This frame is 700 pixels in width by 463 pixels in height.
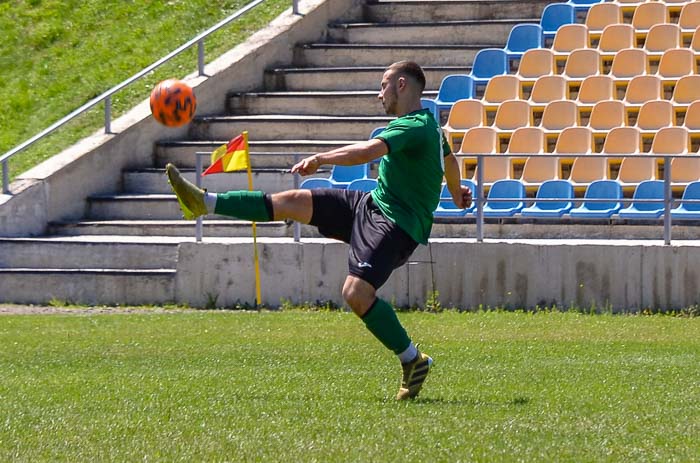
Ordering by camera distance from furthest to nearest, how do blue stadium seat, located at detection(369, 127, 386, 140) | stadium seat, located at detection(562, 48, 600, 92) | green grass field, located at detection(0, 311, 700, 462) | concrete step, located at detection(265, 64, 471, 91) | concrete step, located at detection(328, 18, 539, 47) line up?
concrete step, located at detection(328, 18, 539, 47) < concrete step, located at detection(265, 64, 471, 91) < stadium seat, located at detection(562, 48, 600, 92) < blue stadium seat, located at detection(369, 127, 386, 140) < green grass field, located at detection(0, 311, 700, 462)

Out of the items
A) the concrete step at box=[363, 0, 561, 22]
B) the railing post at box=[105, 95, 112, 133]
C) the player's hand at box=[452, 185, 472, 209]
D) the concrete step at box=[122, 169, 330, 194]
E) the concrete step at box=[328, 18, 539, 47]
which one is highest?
the concrete step at box=[363, 0, 561, 22]

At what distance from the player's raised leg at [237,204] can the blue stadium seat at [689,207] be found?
7.53 m

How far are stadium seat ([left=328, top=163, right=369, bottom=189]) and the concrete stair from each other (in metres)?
0.61

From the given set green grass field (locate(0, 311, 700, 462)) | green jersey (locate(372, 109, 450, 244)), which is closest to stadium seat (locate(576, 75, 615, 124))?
green grass field (locate(0, 311, 700, 462))

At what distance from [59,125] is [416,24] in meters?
5.99

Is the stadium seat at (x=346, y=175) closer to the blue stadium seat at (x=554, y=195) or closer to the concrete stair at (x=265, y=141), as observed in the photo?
the concrete stair at (x=265, y=141)

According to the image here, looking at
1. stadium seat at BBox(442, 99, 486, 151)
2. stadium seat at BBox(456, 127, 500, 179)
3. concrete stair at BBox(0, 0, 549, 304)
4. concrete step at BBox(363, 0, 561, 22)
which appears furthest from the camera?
concrete step at BBox(363, 0, 561, 22)

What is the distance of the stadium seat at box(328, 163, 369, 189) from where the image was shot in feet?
55.8

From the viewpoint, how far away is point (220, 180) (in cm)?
1839

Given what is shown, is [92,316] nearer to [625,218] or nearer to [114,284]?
[114,284]

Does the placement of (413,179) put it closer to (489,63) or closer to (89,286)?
(89,286)

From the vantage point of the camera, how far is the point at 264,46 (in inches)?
832

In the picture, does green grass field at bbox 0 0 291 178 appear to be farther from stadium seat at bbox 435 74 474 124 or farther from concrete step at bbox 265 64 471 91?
stadium seat at bbox 435 74 474 124

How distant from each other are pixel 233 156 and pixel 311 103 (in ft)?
18.1
